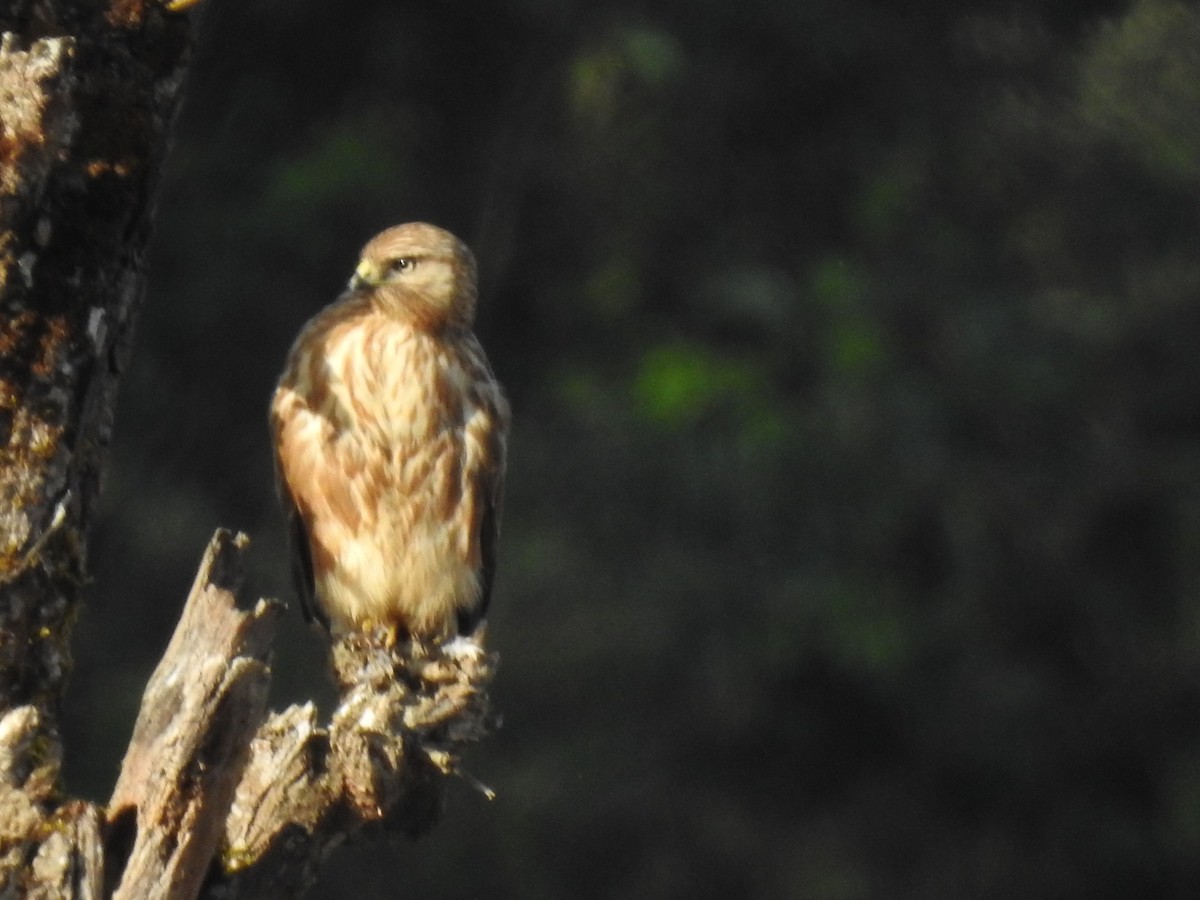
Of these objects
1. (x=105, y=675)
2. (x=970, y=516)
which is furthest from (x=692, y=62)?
(x=105, y=675)

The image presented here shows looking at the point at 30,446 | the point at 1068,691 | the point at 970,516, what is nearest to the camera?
the point at 30,446

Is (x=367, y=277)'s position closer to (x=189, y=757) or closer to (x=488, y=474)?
(x=488, y=474)

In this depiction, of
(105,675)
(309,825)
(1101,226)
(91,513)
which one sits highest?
(1101,226)

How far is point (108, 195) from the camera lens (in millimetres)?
3820

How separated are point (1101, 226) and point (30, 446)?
8.74 meters

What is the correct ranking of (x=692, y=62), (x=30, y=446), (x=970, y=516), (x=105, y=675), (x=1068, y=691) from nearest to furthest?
1. (x=30, y=446)
2. (x=105, y=675)
3. (x=692, y=62)
4. (x=970, y=516)
5. (x=1068, y=691)

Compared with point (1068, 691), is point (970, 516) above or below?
above

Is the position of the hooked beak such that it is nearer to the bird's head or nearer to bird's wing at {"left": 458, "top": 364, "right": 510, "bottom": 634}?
the bird's head

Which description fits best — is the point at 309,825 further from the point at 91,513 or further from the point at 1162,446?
the point at 1162,446

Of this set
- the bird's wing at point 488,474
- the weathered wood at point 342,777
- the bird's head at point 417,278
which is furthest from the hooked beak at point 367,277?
the weathered wood at point 342,777

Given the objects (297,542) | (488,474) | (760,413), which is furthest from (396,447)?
(760,413)

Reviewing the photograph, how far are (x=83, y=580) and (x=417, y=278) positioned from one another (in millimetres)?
2029

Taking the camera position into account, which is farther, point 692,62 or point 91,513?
point 692,62

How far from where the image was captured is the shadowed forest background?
975 centimetres
